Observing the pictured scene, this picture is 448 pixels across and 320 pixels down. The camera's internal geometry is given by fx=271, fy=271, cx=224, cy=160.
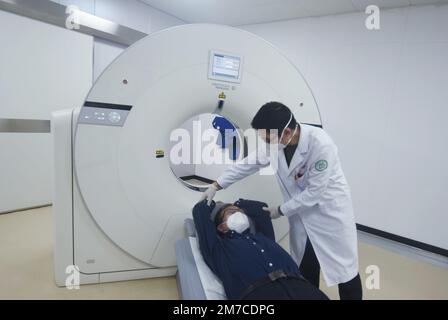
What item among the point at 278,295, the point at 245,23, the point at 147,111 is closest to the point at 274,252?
the point at 278,295

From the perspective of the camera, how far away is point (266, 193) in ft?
4.68

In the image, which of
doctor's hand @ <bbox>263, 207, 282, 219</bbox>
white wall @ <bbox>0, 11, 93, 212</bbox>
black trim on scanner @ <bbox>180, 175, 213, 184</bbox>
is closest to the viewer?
doctor's hand @ <bbox>263, 207, 282, 219</bbox>

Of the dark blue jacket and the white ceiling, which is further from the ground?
the white ceiling

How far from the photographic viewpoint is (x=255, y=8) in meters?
2.49

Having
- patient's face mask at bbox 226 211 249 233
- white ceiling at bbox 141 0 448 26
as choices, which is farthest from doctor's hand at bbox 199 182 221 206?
white ceiling at bbox 141 0 448 26

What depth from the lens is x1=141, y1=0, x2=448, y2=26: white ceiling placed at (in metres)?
2.18

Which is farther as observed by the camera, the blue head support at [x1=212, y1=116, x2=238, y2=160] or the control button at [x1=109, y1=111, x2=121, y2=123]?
the blue head support at [x1=212, y1=116, x2=238, y2=160]

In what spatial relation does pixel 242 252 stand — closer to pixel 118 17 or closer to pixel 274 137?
pixel 274 137

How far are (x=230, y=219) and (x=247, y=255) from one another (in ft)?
0.72

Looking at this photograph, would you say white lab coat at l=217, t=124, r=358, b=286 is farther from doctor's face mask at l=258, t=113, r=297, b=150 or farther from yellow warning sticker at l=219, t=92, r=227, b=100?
yellow warning sticker at l=219, t=92, r=227, b=100

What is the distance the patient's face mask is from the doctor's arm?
0.81ft

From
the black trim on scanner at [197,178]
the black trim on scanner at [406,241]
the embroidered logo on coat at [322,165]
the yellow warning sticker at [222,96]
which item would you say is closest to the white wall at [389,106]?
the black trim on scanner at [406,241]

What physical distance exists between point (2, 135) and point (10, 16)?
2.85ft

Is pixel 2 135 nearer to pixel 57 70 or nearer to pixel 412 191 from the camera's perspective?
pixel 57 70
